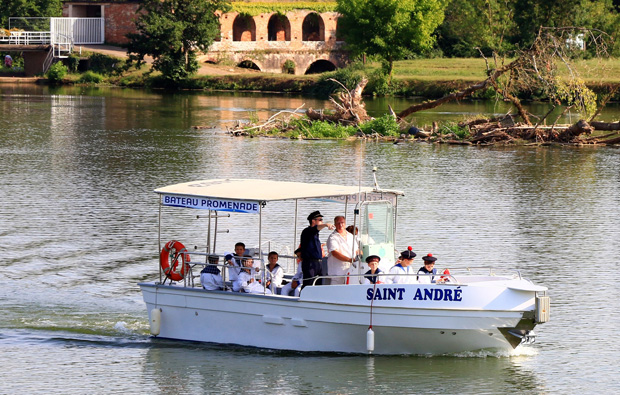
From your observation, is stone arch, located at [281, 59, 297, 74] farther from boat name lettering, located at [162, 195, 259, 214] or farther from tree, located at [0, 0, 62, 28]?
boat name lettering, located at [162, 195, 259, 214]

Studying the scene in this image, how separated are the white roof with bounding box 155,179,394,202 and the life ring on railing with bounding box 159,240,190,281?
0.96 metres

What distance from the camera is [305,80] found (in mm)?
83312

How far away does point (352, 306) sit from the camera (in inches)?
659

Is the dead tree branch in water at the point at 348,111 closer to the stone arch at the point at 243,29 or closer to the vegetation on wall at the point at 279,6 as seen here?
the vegetation on wall at the point at 279,6

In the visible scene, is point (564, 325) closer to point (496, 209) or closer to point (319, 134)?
point (496, 209)

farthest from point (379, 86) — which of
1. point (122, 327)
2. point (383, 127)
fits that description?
point (122, 327)

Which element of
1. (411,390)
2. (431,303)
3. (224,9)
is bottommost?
(411,390)

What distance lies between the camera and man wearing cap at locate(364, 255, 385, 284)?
1702 cm

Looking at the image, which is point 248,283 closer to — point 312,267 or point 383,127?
point 312,267

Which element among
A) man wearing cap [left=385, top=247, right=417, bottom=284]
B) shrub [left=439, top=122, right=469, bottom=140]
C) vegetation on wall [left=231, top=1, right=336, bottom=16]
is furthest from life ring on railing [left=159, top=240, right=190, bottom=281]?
vegetation on wall [left=231, top=1, right=336, bottom=16]

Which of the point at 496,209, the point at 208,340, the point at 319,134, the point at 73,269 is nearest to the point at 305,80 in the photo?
the point at 319,134

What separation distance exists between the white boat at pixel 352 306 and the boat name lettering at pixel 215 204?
0.06 feet

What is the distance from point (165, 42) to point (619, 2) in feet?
125

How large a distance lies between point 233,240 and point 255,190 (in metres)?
7.80
